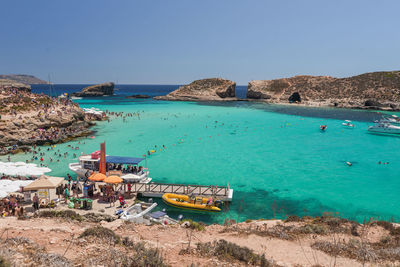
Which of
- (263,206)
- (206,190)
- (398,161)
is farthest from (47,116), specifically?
(398,161)

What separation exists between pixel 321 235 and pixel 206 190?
9.98 meters

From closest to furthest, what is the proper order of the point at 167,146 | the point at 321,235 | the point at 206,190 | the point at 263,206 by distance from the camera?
the point at 321,235 → the point at 263,206 → the point at 206,190 → the point at 167,146

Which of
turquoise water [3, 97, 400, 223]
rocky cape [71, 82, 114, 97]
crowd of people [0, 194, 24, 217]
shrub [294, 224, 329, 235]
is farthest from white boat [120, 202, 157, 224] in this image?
rocky cape [71, 82, 114, 97]

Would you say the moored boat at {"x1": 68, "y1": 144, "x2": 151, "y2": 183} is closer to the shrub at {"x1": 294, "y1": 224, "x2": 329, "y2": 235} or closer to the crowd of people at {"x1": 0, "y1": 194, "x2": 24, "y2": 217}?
the crowd of people at {"x1": 0, "y1": 194, "x2": 24, "y2": 217}

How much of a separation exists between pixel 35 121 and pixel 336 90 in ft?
334

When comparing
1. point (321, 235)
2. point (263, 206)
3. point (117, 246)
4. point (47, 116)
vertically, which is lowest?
point (263, 206)

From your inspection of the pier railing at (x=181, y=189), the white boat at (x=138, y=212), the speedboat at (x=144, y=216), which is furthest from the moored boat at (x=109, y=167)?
the speedboat at (x=144, y=216)

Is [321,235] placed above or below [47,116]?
below

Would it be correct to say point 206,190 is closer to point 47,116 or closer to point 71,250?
point 71,250

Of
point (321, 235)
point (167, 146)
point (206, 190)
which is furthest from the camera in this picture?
point (167, 146)

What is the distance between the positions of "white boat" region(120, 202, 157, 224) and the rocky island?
77.5 ft

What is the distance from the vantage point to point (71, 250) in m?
8.16

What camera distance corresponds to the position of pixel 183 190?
20.1m

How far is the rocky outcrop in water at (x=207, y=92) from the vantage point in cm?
11588
